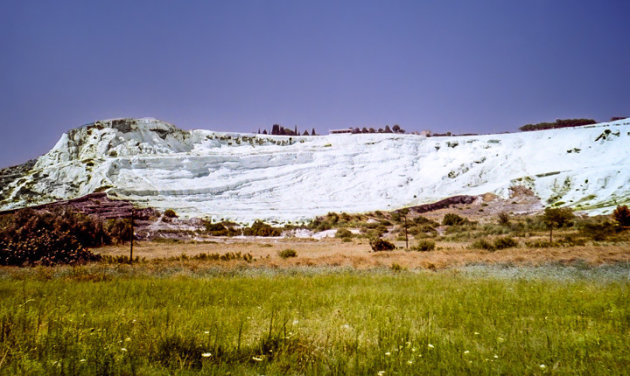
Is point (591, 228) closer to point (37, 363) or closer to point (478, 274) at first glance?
point (478, 274)

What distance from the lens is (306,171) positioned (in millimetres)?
54875

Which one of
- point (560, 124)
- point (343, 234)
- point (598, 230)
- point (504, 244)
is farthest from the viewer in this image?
point (560, 124)

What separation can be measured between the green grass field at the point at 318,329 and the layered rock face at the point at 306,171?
31909 mm

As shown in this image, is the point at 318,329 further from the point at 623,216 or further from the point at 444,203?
the point at 444,203

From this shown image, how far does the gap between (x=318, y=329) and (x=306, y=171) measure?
50.1 metres

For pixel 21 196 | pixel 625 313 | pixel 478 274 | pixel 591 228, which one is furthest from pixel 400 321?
pixel 21 196

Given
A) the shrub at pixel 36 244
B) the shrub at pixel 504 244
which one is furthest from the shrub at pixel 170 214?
the shrub at pixel 504 244

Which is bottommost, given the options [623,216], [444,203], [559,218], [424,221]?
[424,221]

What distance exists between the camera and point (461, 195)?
44875mm

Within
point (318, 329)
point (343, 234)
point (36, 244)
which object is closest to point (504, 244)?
point (343, 234)

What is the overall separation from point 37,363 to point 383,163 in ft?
184

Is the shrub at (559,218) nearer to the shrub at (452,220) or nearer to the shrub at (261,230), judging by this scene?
the shrub at (452,220)

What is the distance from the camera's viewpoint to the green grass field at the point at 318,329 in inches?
144

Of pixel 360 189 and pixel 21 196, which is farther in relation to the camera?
pixel 360 189
